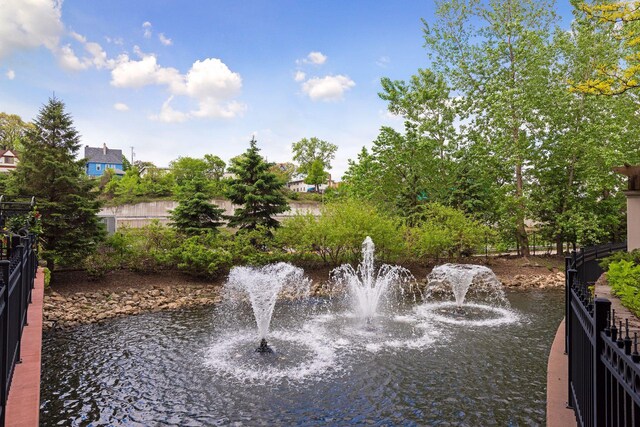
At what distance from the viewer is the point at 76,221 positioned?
56.9 ft

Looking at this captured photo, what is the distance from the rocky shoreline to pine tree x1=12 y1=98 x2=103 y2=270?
7.02 ft

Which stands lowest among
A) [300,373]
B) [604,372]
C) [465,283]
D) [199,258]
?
[300,373]

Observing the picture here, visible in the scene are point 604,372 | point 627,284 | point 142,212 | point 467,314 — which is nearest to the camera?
point 604,372

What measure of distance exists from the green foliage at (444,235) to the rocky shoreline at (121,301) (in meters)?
3.90

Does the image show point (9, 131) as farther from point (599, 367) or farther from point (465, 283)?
point (599, 367)

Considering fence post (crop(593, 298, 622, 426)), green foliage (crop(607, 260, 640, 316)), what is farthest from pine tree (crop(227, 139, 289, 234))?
fence post (crop(593, 298, 622, 426))

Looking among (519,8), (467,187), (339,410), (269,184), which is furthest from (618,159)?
(339,410)

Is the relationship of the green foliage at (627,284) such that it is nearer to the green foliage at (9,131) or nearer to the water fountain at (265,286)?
the water fountain at (265,286)

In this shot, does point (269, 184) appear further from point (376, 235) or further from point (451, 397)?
point (451, 397)

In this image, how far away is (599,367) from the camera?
291 cm

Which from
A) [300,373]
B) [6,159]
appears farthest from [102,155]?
[300,373]

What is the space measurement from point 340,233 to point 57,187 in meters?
12.2

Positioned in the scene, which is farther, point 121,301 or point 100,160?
point 100,160

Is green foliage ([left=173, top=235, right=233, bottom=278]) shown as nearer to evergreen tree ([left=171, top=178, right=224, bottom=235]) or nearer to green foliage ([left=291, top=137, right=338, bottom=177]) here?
evergreen tree ([left=171, top=178, right=224, bottom=235])
